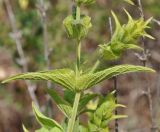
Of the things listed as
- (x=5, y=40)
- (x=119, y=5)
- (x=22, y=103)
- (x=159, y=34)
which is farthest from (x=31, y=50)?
(x=159, y=34)

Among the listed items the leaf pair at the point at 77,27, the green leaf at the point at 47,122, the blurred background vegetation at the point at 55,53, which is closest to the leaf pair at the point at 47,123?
the green leaf at the point at 47,122

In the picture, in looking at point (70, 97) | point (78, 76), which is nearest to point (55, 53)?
point (70, 97)

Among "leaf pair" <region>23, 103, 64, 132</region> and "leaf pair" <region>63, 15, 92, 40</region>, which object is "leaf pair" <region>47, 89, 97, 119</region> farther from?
"leaf pair" <region>63, 15, 92, 40</region>

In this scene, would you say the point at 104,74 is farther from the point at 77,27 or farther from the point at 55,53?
the point at 55,53

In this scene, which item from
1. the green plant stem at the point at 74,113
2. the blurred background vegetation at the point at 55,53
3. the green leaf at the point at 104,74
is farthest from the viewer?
the blurred background vegetation at the point at 55,53

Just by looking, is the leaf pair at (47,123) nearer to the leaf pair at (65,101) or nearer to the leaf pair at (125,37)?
the leaf pair at (65,101)

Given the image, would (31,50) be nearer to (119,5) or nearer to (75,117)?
(119,5)

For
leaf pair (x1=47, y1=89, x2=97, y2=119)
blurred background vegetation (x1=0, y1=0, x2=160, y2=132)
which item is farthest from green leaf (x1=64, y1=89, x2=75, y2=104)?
blurred background vegetation (x1=0, y1=0, x2=160, y2=132)
